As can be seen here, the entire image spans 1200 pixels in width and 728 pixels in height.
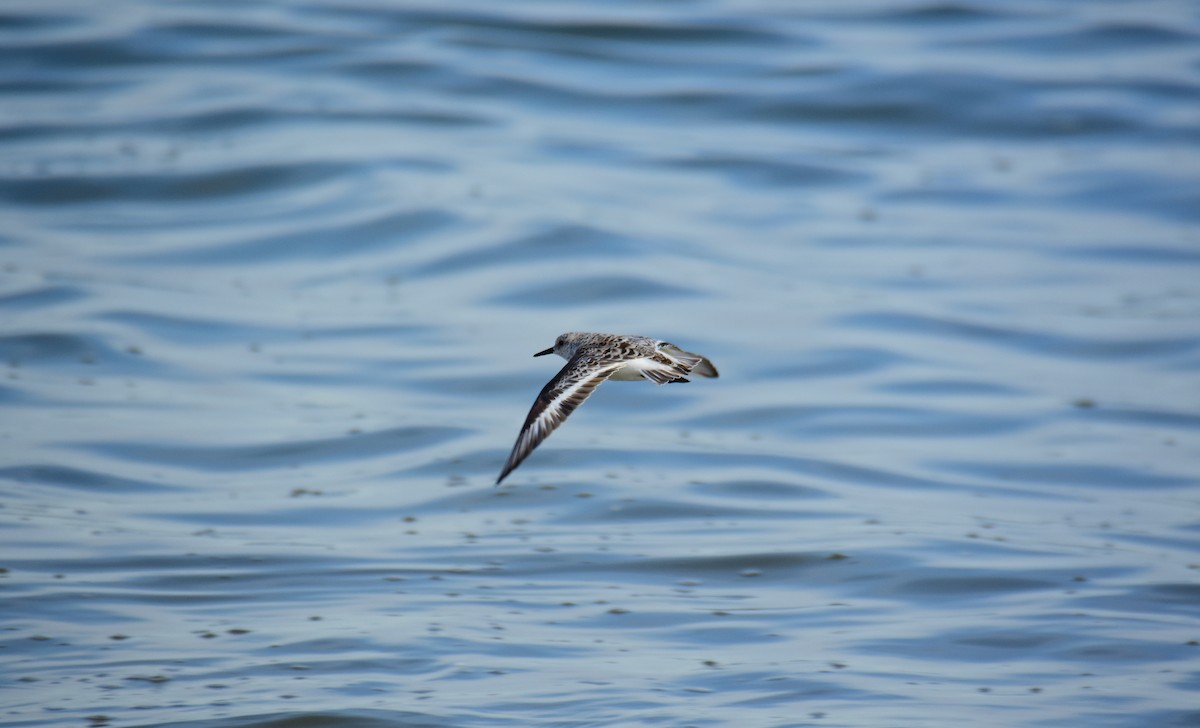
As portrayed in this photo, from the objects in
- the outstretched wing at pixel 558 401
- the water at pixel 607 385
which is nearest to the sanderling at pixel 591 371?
the outstretched wing at pixel 558 401

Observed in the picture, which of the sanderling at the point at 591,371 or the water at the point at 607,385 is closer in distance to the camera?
the sanderling at the point at 591,371

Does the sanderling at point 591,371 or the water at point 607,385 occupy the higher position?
the sanderling at point 591,371

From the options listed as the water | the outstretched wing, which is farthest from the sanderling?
the water

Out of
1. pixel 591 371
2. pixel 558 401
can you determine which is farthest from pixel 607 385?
pixel 558 401

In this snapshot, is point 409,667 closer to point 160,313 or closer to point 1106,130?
point 160,313

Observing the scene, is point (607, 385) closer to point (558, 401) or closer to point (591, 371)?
point (591, 371)

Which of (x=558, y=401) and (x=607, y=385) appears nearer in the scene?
(x=558, y=401)

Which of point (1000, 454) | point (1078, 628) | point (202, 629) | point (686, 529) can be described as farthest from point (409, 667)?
point (1000, 454)

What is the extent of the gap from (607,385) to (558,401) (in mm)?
6207

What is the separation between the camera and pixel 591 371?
6004mm

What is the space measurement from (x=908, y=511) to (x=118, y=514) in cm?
481

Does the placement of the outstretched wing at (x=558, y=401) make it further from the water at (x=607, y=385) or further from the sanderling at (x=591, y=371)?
the water at (x=607, y=385)

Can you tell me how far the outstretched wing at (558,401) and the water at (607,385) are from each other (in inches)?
60.6

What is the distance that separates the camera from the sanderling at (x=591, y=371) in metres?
5.61
